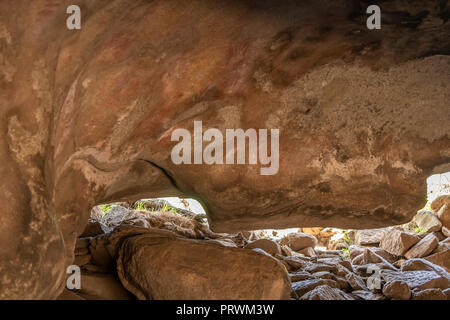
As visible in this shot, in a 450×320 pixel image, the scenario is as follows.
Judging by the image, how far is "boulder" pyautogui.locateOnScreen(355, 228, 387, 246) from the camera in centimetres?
549

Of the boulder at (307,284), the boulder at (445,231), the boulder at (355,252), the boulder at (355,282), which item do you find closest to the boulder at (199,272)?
the boulder at (307,284)

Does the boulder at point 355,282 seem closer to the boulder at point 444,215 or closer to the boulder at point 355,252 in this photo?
the boulder at point 355,252

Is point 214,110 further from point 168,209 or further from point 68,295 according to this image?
point 168,209

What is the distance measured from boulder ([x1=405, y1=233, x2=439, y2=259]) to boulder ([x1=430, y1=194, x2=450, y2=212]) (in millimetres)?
1518

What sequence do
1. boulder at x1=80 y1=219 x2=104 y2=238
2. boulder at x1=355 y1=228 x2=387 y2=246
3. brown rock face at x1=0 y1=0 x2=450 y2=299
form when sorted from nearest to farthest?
brown rock face at x1=0 y1=0 x2=450 y2=299, boulder at x1=80 y1=219 x2=104 y2=238, boulder at x1=355 y1=228 x2=387 y2=246

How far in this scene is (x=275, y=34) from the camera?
221cm

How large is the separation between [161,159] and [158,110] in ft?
1.46

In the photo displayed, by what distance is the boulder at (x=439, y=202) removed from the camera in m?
5.92

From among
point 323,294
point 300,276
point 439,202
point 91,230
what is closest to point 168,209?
point 91,230

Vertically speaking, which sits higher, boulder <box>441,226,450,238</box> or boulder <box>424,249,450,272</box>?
boulder <box>441,226,450,238</box>

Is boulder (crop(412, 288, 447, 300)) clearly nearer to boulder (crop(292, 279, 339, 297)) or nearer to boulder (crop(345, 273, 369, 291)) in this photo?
boulder (crop(345, 273, 369, 291))

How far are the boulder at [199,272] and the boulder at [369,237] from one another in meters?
3.80

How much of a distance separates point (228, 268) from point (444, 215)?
468cm

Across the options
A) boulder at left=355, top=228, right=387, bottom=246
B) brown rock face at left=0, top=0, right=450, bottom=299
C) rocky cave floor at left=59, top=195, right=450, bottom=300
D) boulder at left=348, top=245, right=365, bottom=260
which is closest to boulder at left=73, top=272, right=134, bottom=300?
rocky cave floor at left=59, top=195, right=450, bottom=300
